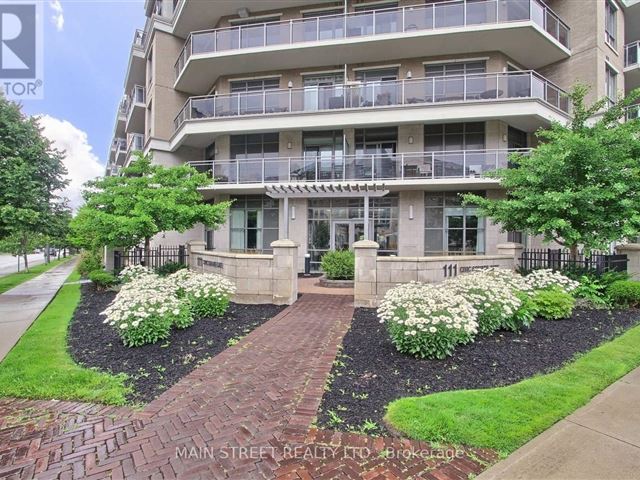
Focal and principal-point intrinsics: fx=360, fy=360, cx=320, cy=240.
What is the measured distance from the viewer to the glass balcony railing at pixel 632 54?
1939cm

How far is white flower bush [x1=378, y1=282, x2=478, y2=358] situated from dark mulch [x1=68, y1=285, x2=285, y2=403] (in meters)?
2.98

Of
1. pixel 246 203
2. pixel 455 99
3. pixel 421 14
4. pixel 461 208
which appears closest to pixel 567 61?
pixel 455 99

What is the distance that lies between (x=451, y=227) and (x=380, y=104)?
655 cm

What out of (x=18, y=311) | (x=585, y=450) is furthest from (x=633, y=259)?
(x=18, y=311)

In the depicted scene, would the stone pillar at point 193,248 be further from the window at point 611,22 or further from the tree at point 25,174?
the window at point 611,22

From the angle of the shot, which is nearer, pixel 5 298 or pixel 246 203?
pixel 5 298

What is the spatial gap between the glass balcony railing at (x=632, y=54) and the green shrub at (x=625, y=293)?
56.5ft

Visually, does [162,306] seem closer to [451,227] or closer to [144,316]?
[144,316]

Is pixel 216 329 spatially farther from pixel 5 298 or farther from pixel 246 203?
pixel 246 203

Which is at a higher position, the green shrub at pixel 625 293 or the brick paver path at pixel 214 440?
the green shrub at pixel 625 293

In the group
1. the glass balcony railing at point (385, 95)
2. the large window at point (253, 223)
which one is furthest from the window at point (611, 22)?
the large window at point (253, 223)

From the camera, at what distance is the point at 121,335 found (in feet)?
20.7

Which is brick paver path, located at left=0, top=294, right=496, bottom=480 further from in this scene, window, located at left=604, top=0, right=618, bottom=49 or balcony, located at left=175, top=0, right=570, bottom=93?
window, located at left=604, top=0, right=618, bottom=49

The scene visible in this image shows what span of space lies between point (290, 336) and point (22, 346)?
15.8ft
